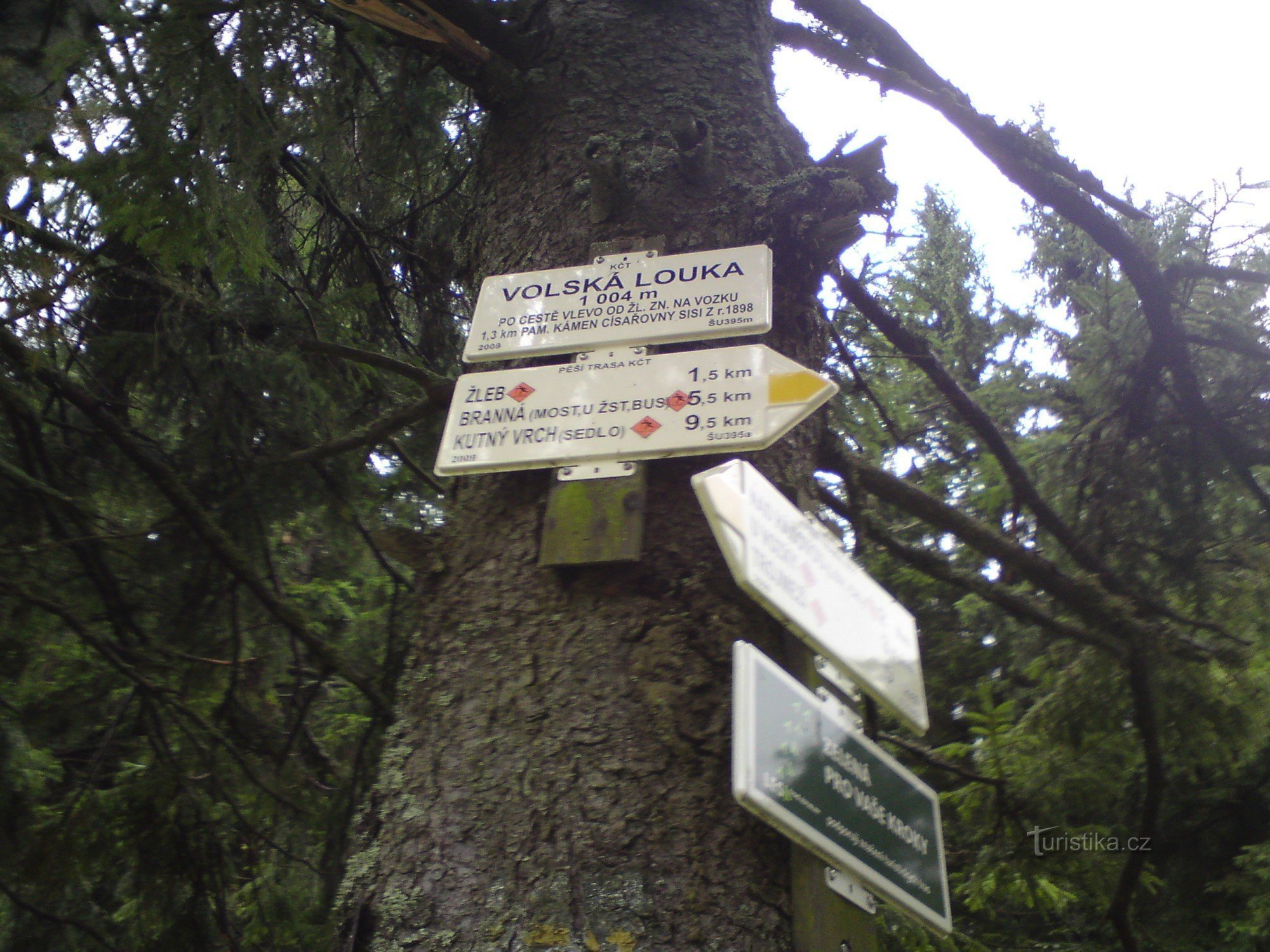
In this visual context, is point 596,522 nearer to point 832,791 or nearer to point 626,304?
point 626,304

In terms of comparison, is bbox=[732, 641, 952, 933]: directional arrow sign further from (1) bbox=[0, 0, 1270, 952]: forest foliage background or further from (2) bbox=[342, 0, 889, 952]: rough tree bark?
(1) bbox=[0, 0, 1270, 952]: forest foliage background

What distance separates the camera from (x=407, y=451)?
14.2ft

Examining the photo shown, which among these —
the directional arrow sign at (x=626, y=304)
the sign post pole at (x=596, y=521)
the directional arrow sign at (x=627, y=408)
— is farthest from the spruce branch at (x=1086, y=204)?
the sign post pole at (x=596, y=521)

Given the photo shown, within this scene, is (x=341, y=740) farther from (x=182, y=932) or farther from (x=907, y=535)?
(x=907, y=535)

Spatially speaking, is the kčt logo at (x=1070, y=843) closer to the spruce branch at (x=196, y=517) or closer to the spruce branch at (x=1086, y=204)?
the spruce branch at (x=1086, y=204)

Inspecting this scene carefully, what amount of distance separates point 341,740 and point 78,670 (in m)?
1.29

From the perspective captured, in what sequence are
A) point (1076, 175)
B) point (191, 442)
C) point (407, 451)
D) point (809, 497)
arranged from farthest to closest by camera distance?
1. point (407, 451)
2. point (191, 442)
3. point (1076, 175)
4. point (809, 497)

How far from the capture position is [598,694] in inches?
62.9

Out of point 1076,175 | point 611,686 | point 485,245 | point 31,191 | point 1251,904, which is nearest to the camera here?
point 611,686

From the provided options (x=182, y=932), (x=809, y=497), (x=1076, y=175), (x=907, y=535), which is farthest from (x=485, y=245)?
(x=907, y=535)

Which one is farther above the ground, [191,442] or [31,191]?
[31,191]

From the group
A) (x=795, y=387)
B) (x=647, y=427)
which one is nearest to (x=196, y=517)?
(x=647, y=427)

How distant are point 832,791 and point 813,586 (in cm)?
31

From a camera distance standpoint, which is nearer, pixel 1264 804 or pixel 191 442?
pixel 191 442
